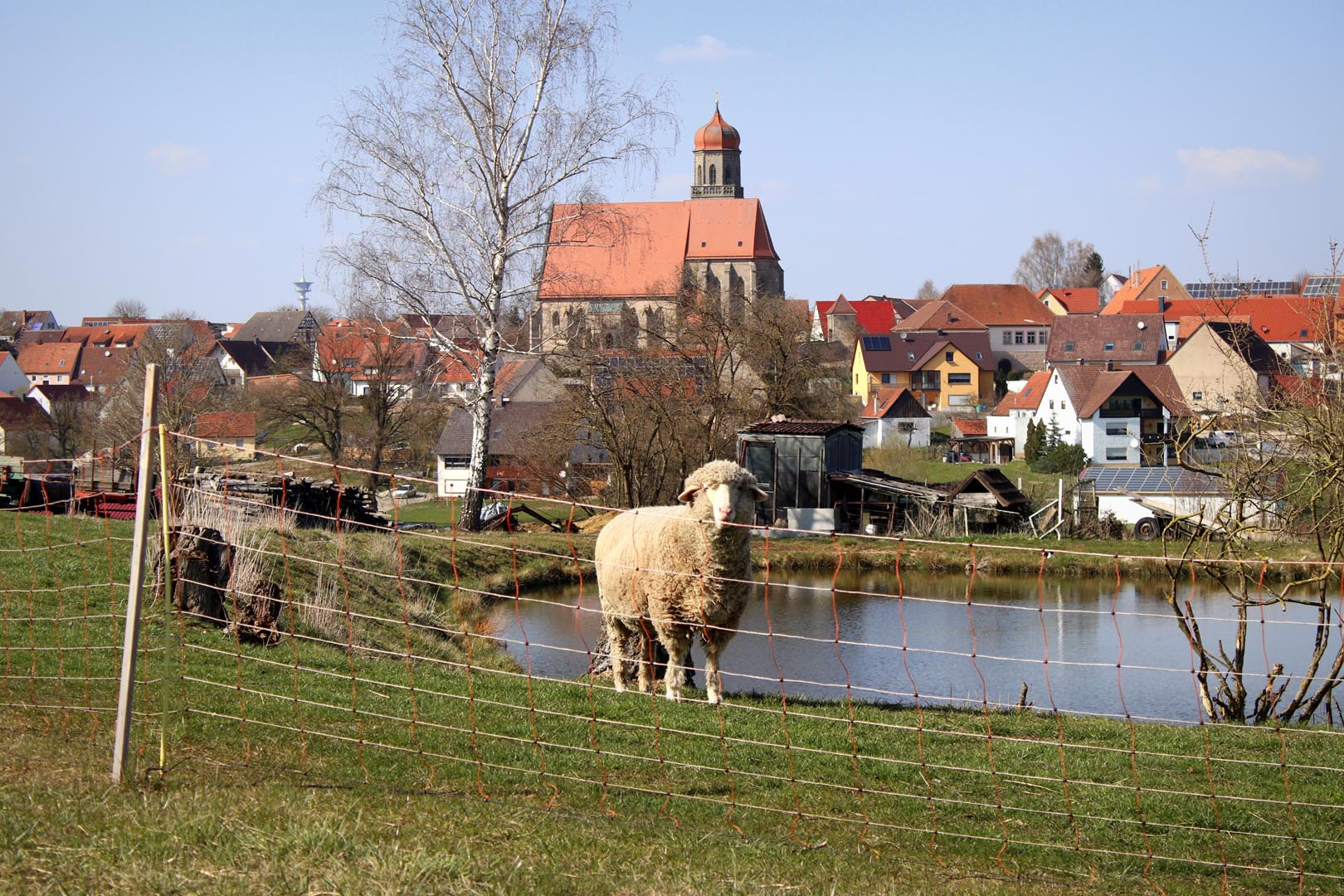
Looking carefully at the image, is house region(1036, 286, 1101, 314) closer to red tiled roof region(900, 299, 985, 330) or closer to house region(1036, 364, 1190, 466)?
red tiled roof region(900, 299, 985, 330)

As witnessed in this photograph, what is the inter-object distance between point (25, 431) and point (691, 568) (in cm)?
5992

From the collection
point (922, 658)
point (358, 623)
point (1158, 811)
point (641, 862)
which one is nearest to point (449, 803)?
point (641, 862)

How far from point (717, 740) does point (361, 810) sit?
3.07 m

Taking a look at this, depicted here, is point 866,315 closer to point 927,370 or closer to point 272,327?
point 927,370

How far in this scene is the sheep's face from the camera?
9.08 meters

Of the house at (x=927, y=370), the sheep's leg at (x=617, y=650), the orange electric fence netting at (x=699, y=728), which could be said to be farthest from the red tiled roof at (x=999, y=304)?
the sheep's leg at (x=617, y=650)

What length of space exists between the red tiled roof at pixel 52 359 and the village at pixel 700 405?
24.6 m

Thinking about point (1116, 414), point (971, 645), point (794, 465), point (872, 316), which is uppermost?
point (872, 316)

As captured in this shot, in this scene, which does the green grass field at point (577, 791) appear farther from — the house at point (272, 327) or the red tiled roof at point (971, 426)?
the house at point (272, 327)

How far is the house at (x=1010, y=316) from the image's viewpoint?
103 metres

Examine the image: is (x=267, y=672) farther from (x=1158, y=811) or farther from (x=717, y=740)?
(x=1158, y=811)

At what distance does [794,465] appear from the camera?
120 feet

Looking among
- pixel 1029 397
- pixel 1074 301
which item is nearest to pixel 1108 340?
pixel 1029 397

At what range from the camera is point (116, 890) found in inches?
179
